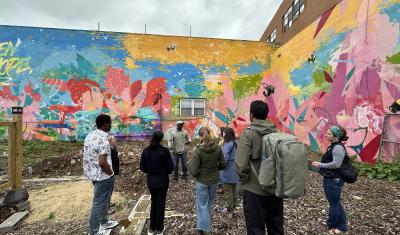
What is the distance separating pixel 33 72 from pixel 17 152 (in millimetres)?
10159

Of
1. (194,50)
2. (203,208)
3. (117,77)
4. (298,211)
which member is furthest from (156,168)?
(194,50)

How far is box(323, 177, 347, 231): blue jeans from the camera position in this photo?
348cm

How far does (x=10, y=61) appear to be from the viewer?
1309cm

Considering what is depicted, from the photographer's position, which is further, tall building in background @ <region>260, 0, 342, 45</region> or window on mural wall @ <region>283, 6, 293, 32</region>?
window on mural wall @ <region>283, 6, 293, 32</region>

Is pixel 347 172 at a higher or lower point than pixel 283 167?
lower

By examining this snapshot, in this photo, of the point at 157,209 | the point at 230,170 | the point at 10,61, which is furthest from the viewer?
the point at 10,61

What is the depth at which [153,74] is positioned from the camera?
14508mm

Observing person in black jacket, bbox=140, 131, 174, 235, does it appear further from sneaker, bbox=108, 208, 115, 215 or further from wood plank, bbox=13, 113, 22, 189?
wood plank, bbox=13, 113, 22, 189

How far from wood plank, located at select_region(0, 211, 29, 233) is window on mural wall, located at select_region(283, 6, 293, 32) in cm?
2178

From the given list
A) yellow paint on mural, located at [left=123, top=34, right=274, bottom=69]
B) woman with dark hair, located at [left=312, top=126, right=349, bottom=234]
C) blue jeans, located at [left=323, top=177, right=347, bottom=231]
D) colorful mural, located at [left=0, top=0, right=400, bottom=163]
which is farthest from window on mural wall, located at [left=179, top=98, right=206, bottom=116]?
woman with dark hair, located at [left=312, top=126, right=349, bottom=234]

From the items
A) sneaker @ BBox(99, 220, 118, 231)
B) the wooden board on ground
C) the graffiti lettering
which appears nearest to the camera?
sneaker @ BBox(99, 220, 118, 231)

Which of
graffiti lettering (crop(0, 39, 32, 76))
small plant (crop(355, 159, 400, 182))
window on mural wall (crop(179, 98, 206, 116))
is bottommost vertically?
small plant (crop(355, 159, 400, 182))

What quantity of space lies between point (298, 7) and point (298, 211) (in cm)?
1914

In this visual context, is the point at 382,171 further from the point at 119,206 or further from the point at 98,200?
the point at 98,200
